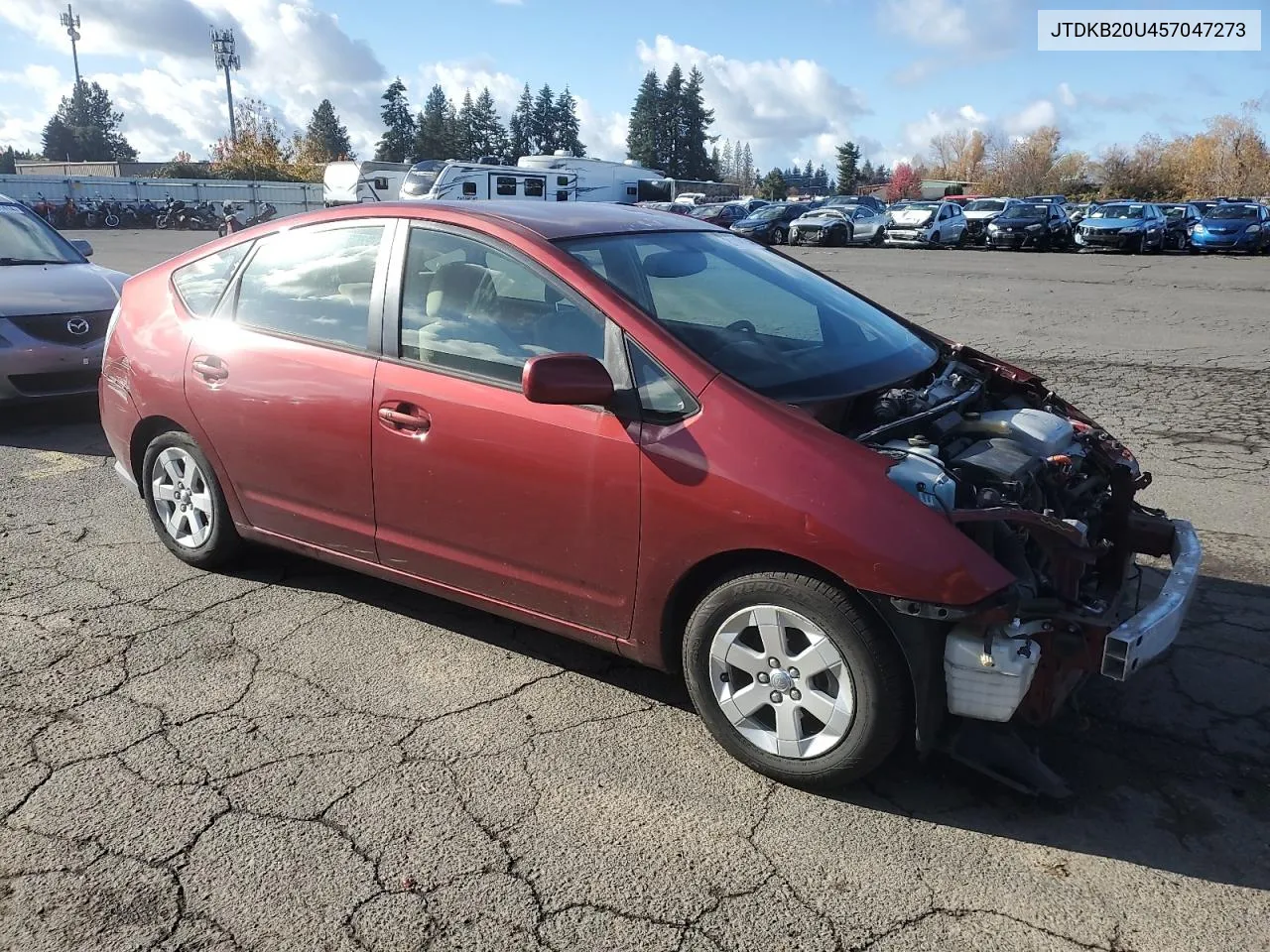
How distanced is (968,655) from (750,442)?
0.83 metres

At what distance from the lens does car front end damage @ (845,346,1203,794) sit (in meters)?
2.71

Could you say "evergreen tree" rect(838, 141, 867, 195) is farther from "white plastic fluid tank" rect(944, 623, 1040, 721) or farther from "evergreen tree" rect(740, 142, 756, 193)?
"white plastic fluid tank" rect(944, 623, 1040, 721)

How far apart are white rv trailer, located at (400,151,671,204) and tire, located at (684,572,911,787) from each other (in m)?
23.1

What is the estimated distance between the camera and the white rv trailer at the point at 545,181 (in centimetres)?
3247

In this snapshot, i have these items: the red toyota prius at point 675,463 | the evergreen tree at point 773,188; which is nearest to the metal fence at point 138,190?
the red toyota prius at point 675,463

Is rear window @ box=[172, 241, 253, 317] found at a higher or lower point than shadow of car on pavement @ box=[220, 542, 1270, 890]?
higher

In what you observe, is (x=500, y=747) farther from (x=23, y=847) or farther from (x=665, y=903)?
(x=23, y=847)

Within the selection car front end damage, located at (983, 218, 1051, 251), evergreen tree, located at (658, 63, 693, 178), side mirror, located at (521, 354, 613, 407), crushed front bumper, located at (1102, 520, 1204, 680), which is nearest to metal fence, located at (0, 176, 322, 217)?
car front end damage, located at (983, 218, 1051, 251)

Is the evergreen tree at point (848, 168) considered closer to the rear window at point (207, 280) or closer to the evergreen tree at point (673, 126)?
the evergreen tree at point (673, 126)

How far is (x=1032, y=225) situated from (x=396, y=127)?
314 ft

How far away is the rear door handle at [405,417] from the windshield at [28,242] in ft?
19.7

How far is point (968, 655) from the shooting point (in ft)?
8.89

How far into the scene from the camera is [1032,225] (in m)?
30.0

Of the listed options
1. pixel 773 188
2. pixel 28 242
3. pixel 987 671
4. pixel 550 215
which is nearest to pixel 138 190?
pixel 28 242
